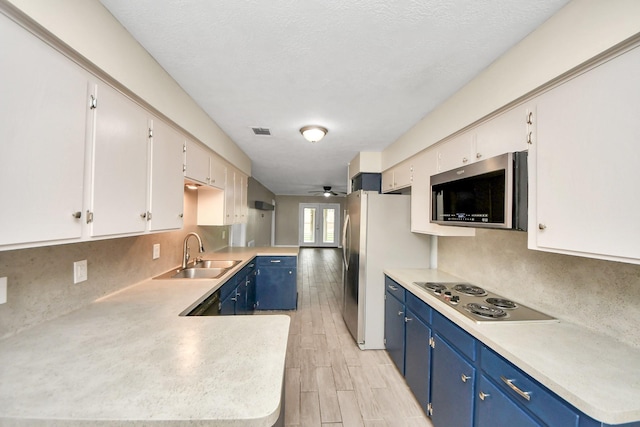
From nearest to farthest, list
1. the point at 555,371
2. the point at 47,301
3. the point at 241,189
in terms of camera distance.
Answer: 1. the point at 555,371
2. the point at 47,301
3. the point at 241,189

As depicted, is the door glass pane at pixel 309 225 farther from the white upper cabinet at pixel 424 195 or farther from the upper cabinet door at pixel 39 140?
the upper cabinet door at pixel 39 140

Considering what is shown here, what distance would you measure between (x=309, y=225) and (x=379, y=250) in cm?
813

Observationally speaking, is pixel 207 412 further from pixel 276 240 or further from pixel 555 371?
pixel 276 240

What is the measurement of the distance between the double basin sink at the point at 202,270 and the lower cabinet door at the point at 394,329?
169cm

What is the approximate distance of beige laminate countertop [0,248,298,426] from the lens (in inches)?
28.9

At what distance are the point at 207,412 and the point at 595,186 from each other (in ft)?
5.24

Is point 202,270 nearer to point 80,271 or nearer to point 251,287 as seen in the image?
point 251,287

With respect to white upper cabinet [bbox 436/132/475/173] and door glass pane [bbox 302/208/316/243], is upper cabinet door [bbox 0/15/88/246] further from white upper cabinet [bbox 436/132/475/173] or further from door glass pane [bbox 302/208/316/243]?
door glass pane [bbox 302/208/316/243]

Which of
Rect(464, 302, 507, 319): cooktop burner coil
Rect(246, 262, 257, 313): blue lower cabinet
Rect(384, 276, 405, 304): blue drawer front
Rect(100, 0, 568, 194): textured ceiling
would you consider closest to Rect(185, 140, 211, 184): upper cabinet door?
Rect(100, 0, 568, 194): textured ceiling

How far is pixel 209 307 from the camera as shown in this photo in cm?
194

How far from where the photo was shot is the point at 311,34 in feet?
4.31

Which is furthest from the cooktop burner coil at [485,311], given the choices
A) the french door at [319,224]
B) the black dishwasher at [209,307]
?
the french door at [319,224]

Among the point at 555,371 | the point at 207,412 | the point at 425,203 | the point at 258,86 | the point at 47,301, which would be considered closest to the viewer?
the point at 207,412

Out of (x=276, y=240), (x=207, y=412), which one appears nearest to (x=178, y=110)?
(x=207, y=412)
